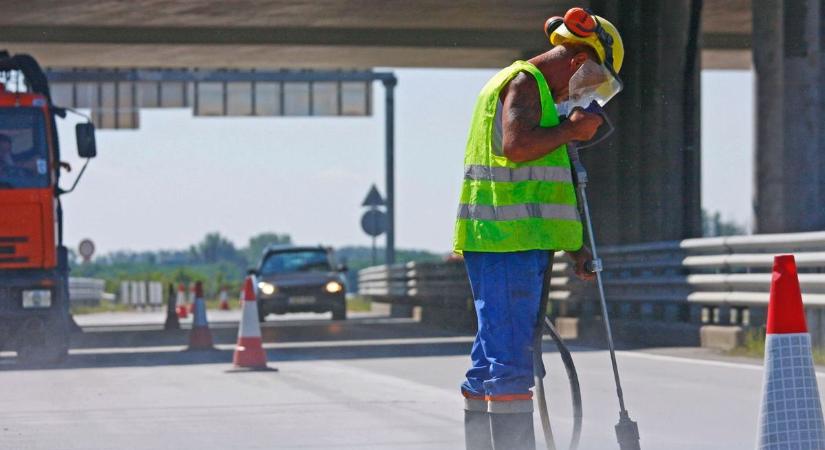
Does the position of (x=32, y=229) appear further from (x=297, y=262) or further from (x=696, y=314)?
(x=297, y=262)

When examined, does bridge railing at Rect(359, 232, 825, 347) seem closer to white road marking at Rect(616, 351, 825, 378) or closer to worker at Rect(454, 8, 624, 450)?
white road marking at Rect(616, 351, 825, 378)

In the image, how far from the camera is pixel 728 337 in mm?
16297

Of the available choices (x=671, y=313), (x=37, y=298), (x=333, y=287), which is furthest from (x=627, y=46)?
(x=37, y=298)

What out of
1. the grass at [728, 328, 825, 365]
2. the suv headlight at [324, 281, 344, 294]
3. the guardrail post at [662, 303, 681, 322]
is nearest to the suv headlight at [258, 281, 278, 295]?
the suv headlight at [324, 281, 344, 294]

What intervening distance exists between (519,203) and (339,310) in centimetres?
2604

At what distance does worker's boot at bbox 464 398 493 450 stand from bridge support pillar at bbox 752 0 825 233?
13.7m

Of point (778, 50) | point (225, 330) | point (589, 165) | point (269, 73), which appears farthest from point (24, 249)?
point (269, 73)

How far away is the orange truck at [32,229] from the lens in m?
17.4

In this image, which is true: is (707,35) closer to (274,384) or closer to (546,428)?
(274,384)

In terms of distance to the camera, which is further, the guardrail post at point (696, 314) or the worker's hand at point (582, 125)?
the guardrail post at point (696, 314)

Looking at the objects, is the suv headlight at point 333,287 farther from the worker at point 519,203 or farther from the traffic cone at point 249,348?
the worker at point 519,203

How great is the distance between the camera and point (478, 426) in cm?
624

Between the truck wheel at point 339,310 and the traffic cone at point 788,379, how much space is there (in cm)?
2605

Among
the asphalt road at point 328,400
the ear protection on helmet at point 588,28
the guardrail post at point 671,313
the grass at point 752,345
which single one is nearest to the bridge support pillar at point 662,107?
the guardrail post at point 671,313
